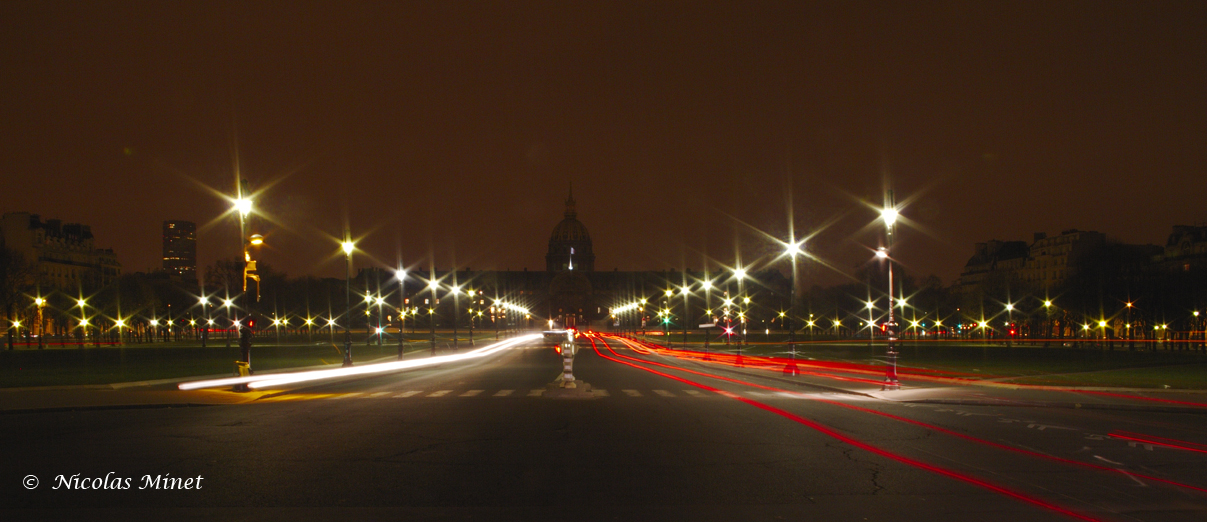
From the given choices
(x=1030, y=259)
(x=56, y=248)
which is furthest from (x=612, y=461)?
(x=1030, y=259)

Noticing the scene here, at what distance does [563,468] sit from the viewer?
11008mm

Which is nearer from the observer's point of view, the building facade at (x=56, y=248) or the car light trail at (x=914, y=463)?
the car light trail at (x=914, y=463)

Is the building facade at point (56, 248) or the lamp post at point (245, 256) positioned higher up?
the building facade at point (56, 248)

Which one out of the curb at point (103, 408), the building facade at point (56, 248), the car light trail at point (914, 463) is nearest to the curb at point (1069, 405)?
the car light trail at point (914, 463)

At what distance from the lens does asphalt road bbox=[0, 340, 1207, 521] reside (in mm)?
8688

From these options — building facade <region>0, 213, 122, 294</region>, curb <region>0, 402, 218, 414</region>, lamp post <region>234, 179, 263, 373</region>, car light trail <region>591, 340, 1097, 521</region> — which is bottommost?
car light trail <region>591, 340, 1097, 521</region>

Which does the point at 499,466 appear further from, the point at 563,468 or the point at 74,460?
the point at 74,460

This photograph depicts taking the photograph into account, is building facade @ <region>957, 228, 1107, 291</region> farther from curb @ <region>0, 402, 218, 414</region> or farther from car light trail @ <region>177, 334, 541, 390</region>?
curb @ <region>0, 402, 218, 414</region>

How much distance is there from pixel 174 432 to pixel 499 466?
7063 millimetres

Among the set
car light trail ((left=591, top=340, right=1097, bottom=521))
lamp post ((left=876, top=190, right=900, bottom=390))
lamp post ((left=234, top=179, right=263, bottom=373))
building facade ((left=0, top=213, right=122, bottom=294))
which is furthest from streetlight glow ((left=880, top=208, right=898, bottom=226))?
building facade ((left=0, top=213, right=122, bottom=294))

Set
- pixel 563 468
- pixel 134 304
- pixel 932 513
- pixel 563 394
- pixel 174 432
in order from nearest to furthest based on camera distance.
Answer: pixel 932 513, pixel 563 468, pixel 174 432, pixel 563 394, pixel 134 304

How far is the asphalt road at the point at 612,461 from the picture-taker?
8.69 metres

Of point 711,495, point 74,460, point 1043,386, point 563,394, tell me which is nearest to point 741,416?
point 563,394

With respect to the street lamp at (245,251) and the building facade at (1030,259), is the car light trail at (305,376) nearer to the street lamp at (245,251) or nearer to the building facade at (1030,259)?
the street lamp at (245,251)
